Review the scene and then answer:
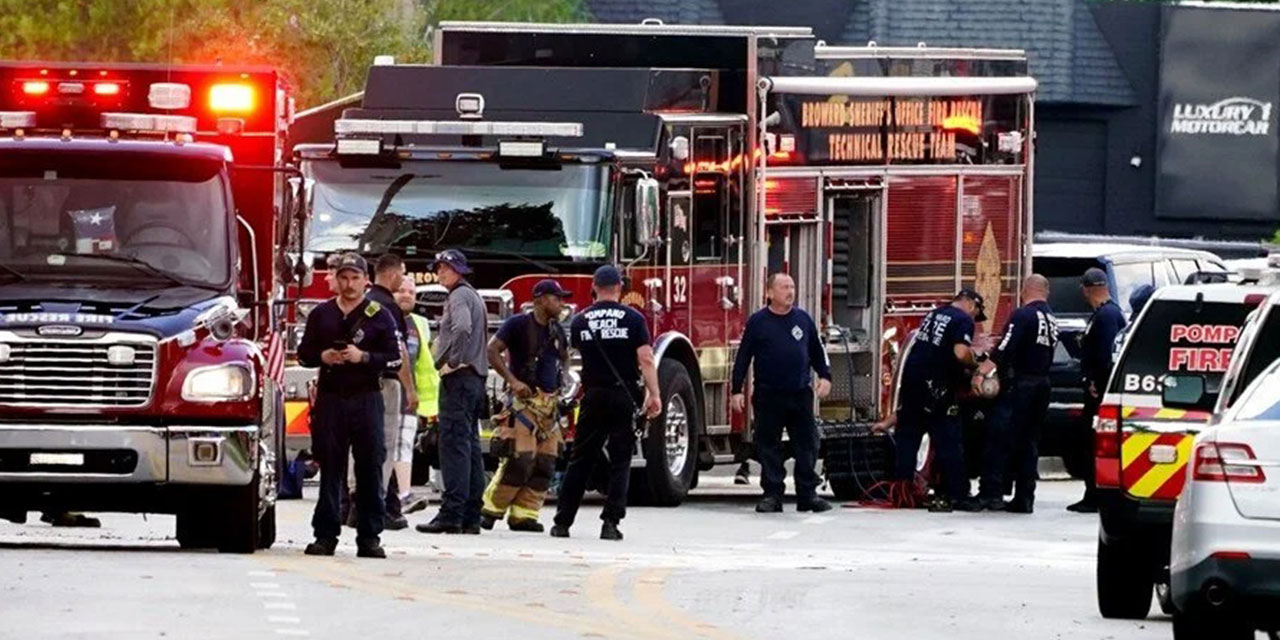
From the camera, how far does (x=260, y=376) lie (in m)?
17.4

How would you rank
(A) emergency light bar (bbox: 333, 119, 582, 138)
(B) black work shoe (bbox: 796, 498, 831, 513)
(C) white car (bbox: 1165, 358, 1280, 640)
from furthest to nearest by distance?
1. (B) black work shoe (bbox: 796, 498, 831, 513)
2. (A) emergency light bar (bbox: 333, 119, 582, 138)
3. (C) white car (bbox: 1165, 358, 1280, 640)

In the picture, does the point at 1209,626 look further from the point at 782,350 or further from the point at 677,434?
the point at 677,434

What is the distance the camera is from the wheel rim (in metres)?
23.5

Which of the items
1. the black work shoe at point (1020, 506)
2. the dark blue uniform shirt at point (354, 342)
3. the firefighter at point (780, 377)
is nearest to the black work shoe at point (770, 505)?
the firefighter at point (780, 377)

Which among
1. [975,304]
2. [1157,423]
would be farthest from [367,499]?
[975,304]

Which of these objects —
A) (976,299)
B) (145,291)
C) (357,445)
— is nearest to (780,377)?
(976,299)

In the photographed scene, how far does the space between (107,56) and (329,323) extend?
2062 centimetres

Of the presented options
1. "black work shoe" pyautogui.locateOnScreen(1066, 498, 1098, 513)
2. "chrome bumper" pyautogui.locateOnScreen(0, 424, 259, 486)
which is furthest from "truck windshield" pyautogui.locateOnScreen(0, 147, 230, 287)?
"black work shoe" pyautogui.locateOnScreen(1066, 498, 1098, 513)

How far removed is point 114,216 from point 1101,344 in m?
8.50

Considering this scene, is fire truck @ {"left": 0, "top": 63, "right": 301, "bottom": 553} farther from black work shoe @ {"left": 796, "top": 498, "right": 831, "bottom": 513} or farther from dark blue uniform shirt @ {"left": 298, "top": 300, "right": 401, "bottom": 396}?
black work shoe @ {"left": 796, "top": 498, "right": 831, "bottom": 513}

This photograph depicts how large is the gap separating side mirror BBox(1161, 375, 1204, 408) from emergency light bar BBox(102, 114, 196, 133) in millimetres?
6547

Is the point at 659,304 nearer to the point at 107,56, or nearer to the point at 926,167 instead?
the point at 926,167

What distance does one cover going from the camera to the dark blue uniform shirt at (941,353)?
79.4 feet

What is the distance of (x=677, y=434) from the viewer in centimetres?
2378
